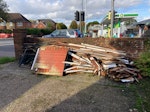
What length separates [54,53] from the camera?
27.2 feet

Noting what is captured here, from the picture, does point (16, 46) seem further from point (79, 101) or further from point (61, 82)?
point (79, 101)

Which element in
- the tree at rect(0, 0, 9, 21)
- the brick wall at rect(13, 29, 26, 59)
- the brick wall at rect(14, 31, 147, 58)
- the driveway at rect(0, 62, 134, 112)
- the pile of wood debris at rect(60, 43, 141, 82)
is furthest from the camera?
the tree at rect(0, 0, 9, 21)

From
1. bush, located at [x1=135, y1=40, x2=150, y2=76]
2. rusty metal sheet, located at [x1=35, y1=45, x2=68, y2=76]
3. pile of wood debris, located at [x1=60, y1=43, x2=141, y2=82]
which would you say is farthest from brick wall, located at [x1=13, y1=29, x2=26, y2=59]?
bush, located at [x1=135, y1=40, x2=150, y2=76]

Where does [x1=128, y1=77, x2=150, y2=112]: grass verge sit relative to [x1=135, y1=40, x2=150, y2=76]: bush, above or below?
below

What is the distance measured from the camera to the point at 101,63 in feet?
25.9

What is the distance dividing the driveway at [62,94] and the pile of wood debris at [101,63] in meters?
0.30

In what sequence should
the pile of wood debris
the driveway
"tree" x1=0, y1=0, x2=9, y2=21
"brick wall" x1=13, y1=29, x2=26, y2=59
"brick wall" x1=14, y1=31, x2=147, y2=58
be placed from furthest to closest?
"tree" x1=0, y1=0, x2=9, y2=21 < "brick wall" x1=13, y1=29, x2=26, y2=59 < "brick wall" x1=14, y1=31, x2=147, y2=58 < the pile of wood debris < the driveway

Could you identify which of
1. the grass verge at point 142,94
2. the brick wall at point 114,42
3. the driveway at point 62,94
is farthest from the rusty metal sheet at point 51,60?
the grass verge at point 142,94

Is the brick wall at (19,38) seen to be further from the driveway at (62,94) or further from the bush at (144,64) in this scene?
the bush at (144,64)

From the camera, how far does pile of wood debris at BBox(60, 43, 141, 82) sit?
709cm

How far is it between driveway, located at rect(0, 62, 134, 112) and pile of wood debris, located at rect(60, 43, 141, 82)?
304mm

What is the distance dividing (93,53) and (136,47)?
2119mm

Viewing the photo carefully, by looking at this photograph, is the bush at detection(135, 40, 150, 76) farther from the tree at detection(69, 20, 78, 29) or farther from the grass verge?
the tree at detection(69, 20, 78, 29)

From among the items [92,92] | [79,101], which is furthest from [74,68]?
[79,101]
